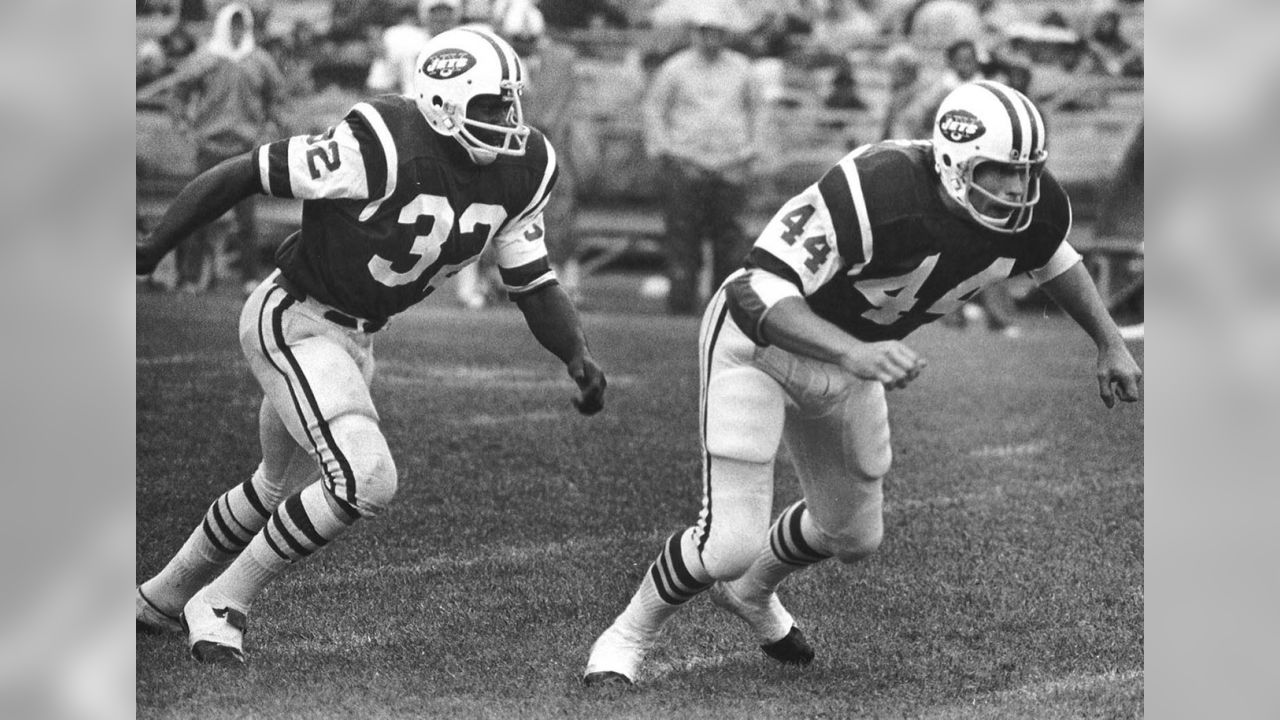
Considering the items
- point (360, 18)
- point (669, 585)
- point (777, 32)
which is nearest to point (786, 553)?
point (669, 585)

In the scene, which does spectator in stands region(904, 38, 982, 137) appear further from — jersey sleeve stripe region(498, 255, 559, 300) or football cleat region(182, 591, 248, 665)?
football cleat region(182, 591, 248, 665)

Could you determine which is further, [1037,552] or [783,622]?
[1037,552]

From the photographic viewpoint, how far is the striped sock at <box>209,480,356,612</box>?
12.8 feet

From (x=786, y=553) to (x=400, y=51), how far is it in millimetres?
2774

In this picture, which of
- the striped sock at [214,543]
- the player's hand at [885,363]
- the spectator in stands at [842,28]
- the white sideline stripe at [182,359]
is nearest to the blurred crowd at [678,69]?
the spectator in stands at [842,28]

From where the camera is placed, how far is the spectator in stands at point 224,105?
5.02 metres

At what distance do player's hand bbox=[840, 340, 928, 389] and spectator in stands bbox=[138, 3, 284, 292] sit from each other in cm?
206

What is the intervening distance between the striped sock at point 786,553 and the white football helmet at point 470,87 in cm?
97

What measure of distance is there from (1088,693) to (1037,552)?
494 mm

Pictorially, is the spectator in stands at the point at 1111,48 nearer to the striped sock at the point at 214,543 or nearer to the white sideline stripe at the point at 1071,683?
the white sideline stripe at the point at 1071,683

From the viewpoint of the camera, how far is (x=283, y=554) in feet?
13.0
